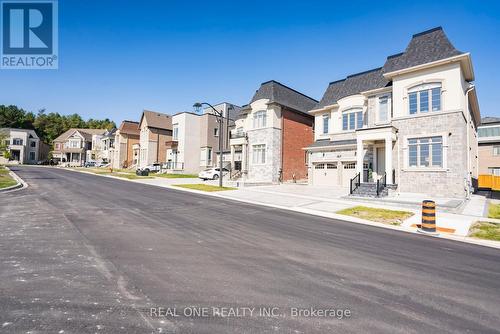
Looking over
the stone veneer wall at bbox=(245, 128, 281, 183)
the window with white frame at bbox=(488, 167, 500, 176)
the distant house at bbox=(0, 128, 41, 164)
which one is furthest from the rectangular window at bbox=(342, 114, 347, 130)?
the distant house at bbox=(0, 128, 41, 164)

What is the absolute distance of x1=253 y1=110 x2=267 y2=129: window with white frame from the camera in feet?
94.5

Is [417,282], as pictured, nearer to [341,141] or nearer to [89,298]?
[89,298]

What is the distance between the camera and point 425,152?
17.7 meters

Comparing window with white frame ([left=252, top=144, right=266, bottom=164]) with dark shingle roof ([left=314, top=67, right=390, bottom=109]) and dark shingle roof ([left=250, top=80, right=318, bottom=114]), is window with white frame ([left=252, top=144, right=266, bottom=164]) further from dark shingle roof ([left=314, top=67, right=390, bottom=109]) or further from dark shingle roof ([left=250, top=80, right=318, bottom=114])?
dark shingle roof ([left=314, top=67, right=390, bottom=109])

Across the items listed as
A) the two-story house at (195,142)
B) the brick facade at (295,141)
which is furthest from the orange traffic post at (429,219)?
the two-story house at (195,142)

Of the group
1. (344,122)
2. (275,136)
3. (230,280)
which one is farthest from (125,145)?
(230,280)

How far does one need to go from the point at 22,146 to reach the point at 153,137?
1898 inches

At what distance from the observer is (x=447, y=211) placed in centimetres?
1313

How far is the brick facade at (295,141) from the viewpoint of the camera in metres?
29.0

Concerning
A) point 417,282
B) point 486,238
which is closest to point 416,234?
point 486,238

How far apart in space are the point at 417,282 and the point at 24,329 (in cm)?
612

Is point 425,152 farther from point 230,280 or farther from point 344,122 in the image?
point 230,280

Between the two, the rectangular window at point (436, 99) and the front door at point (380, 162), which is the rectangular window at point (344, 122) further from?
the rectangular window at point (436, 99)

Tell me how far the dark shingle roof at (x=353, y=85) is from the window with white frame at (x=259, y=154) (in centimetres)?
780
